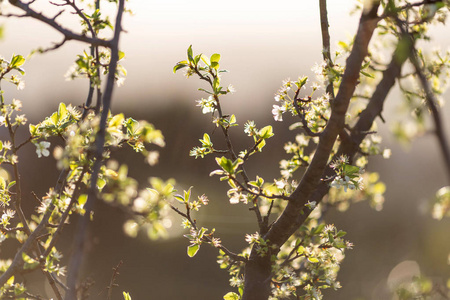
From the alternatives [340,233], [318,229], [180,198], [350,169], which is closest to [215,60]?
[180,198]

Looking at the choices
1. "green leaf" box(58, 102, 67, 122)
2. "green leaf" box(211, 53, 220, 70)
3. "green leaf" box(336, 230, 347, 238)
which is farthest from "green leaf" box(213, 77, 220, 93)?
"green leaf" box(336, 230, 347, 238)

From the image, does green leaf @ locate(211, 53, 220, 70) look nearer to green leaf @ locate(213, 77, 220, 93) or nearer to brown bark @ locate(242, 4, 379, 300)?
green leaf @ locate(213, 77, 220, 93)

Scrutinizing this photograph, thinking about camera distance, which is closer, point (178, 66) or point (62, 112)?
point (62, 112)

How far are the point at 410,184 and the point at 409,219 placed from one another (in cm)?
115

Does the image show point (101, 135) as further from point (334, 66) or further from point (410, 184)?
point (410, 184)

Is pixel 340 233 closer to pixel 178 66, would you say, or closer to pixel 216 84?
pixel 216 84

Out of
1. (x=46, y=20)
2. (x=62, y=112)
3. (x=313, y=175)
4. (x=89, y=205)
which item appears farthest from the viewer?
(x=62, y=112)

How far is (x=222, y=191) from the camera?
9.34m

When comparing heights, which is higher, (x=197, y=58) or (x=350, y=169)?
(x=197, y=58)

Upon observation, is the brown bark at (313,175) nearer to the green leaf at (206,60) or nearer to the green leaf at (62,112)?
the green leaf at (206,60)

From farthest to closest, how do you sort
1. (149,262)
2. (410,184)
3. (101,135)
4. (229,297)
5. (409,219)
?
1. (410,184)
2. (409,219)
3. (149,262)
4. (229,297)
5. (101,135)

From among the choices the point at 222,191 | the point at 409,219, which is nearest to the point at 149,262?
the point at 222,191

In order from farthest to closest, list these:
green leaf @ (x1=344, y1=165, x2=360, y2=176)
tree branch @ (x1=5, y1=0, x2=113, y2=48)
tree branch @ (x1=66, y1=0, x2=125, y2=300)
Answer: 1. green leaf @ (x1=344, y1=165, x2=360, y2=176)
2. tree branch @ (x1=5, y1=0, x2=113, y2=48)
3. tree branch @ (x1=66, y1=0, x2=125, y2=300)

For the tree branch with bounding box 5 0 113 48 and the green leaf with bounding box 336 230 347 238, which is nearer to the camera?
the tree branch with bounding box 5 0 113 48
